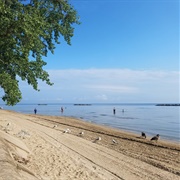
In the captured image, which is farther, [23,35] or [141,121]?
[141,121]

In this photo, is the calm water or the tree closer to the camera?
the tree

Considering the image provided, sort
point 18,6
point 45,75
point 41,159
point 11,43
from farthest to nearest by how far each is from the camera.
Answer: point 45,75
point 18,6
point 41,159
point 11,43

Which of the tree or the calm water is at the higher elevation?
the tree

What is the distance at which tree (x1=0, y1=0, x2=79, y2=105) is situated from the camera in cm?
1072

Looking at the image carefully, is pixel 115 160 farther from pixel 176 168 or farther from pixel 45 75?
pixel 45 75

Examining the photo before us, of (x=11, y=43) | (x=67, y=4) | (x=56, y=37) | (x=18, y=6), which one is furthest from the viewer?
(x=56, y=37)

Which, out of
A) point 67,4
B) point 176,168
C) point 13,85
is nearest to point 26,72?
point 13,85

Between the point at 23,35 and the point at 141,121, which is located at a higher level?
the point at 23,35

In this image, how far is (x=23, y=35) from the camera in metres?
11.3

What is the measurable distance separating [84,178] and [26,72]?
21.1ft

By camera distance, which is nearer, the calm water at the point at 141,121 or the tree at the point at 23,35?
the tree at the point at 23,35

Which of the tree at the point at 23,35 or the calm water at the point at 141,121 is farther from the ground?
the tree at the point at 23,35

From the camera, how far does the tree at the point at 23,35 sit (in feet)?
35.2

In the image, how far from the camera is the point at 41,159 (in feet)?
39.7
